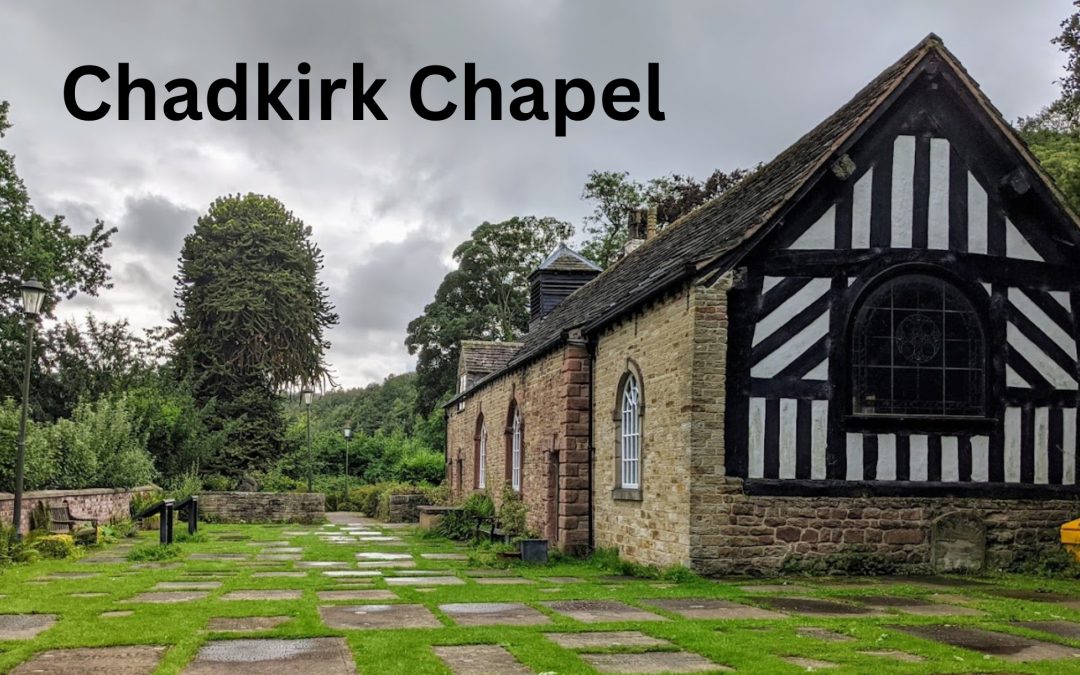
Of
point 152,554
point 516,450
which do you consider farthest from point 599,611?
point 516,450

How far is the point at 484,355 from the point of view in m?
33.2

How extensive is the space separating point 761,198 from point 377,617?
29.0 ft

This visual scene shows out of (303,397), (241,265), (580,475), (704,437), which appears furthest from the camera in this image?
(241,265)

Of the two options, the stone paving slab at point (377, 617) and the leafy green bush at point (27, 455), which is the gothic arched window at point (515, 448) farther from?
the stone paving slab at point (377, 617)

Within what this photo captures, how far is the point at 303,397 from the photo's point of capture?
111 feet

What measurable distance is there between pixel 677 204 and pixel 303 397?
18379 mm

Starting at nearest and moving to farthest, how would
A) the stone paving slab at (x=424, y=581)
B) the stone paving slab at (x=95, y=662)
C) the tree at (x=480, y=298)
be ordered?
1. the stone paving slab at (x=95, y=662)
2. the stone paving slab at (x=424, y=581)
3. the tree at (x=480, y=298)

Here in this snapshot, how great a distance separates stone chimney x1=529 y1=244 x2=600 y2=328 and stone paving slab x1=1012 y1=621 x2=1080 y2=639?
22.7 m

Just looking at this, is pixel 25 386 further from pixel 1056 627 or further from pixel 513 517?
pixel 1056 627

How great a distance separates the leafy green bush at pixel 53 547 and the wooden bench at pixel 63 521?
181cm

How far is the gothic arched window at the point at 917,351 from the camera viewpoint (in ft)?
44.3

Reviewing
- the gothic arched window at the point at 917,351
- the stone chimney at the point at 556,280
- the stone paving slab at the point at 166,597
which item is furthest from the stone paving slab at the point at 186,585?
the stone chimney at the point at 556,280

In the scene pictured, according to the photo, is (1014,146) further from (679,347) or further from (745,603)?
(745,603)

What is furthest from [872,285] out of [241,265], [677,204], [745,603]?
[241,265]
